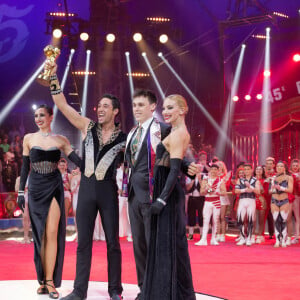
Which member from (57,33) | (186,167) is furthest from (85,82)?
(186,167)

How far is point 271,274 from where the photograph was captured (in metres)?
6.13

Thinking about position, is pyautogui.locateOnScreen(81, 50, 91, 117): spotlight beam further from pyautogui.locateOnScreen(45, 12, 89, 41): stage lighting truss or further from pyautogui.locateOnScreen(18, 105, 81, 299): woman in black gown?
pyautogui.locateOnScreen(18, 105, 81, 299): woman in black gown

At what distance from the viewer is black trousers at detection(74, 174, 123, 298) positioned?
4.21 meters

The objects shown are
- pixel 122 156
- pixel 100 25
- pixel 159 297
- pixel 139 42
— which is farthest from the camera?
pixel 139 42

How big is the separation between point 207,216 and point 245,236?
2.40 ft

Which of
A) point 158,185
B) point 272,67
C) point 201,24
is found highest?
point 201,24

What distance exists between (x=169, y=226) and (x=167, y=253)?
0.18 metres

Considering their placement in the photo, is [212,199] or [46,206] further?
[212,199]

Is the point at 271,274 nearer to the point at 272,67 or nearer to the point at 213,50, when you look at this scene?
the point at 272,67

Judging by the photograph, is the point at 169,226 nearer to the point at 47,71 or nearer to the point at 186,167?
the point at 186,167

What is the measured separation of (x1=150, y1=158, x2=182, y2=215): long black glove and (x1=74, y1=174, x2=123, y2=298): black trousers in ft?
2.35

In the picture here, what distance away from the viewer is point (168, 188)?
11.8ft

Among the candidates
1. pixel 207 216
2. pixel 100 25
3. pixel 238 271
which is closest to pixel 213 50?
pixel 100 25

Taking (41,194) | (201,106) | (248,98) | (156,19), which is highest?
(156,19)
